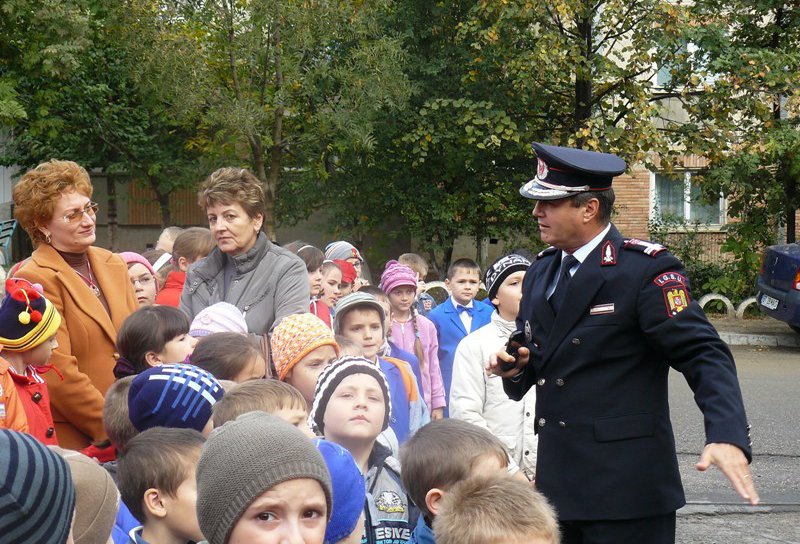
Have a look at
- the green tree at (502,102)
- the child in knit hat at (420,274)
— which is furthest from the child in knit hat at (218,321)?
the green tree at (502,102)

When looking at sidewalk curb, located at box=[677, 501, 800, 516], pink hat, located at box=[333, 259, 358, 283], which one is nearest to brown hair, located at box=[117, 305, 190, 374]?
pink hat, located at box=[333, 259, 358, 283]

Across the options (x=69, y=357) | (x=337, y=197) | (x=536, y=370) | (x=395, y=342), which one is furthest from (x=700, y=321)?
(x=337, y=197)

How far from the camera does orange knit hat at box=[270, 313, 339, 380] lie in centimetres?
449

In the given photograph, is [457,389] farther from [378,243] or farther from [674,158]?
[378,243]

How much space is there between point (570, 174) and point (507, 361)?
72 centimetres

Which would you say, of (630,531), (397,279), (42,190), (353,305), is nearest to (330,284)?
(397,279)

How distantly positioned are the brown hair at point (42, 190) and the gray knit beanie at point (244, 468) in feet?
7.57

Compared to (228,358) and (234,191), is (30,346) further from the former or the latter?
(234,191)

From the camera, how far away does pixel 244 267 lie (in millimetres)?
4980

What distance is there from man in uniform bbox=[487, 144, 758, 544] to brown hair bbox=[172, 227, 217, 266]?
3.43 metres

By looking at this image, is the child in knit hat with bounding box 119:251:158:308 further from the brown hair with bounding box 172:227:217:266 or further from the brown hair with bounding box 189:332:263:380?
the brown hair with bounding box 189:332:263:380

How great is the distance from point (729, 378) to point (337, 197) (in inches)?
637

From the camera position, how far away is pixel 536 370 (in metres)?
3.86

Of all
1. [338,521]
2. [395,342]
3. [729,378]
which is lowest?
[395,342]
